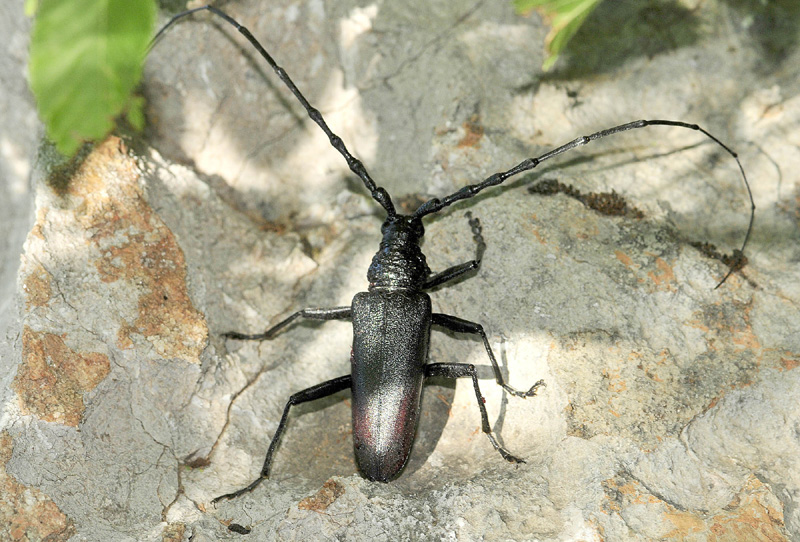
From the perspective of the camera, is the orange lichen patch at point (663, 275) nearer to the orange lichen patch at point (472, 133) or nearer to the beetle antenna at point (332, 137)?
the orange lichen patch at point (472, 133)

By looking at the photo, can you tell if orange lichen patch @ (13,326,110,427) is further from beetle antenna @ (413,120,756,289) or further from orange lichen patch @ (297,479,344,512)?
beetle antenna @ (413,120,756,289)

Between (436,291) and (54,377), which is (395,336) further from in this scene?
(54,377)

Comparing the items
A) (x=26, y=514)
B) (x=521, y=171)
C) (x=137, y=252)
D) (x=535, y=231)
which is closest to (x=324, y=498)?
(x=26, y=514)

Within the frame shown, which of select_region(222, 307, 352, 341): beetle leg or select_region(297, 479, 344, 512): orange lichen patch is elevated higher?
select_region(222, 307, 352, 341): beetle leg

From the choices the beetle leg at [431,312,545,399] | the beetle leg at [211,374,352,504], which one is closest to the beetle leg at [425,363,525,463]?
the beetle leg at [431,312,545,399]

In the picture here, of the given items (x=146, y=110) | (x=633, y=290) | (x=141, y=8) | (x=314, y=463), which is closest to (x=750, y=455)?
(x=633, y=290)

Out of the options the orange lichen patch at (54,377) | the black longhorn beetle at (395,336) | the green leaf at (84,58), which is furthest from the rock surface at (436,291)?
the green leaf at (84,58)
